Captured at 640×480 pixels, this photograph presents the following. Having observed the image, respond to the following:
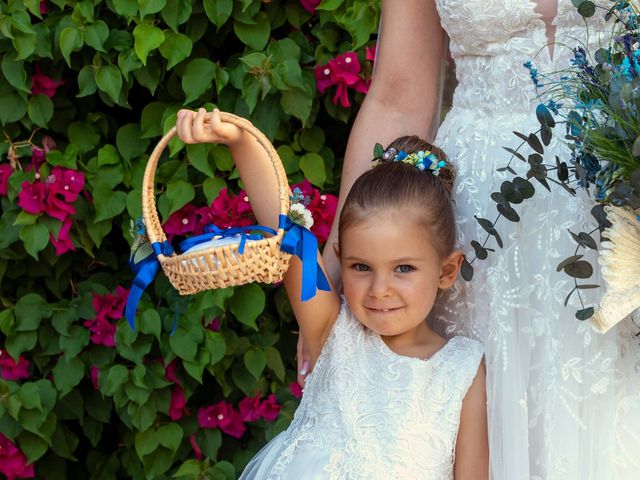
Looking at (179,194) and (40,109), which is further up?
(40,109)

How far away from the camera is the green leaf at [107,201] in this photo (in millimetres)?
3000

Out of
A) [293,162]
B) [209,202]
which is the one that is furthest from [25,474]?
[293,162]

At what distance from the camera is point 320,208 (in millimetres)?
2893

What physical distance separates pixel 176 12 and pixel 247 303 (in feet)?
2.83

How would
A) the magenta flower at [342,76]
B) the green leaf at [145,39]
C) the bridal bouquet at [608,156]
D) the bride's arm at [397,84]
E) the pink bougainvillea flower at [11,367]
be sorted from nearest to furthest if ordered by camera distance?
the bridal bouquet at [608,156]
the bride's arm at [397,84]
the green leaf at [145,39]
the magenta flower at [342,76]
the pink bougainvillea flower at [11,367]

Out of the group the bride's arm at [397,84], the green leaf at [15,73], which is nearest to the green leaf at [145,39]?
the green leaf at [15,73]

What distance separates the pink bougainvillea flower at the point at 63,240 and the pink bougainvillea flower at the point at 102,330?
0.23 meters

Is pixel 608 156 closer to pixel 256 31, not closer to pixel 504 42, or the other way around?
pixel 504 42

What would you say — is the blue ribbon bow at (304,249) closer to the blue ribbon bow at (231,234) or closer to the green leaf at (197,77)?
the blue ribbon bow at (231,234)

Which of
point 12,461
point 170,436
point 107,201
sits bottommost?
point 12,461

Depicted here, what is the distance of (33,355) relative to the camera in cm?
314

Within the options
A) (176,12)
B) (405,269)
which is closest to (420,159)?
(405,269)

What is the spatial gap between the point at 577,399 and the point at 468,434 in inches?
9.2

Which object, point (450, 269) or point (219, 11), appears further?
point (219, 11)
